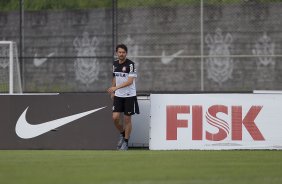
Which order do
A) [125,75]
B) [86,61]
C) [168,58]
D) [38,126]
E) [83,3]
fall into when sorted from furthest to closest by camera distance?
[83,3]
[168,58]
[86,61]
[38,126]
[125,75]

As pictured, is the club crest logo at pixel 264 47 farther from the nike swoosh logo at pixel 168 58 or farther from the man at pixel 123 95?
the man at pixel 123 95

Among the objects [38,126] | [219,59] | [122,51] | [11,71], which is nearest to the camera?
[122,51]

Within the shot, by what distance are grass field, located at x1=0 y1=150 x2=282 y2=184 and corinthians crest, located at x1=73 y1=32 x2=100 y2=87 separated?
8.93 metres

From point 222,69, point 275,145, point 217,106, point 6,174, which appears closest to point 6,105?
point 217,106

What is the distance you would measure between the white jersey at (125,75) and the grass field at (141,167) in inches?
64.2

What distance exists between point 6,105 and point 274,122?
5399 millimetres

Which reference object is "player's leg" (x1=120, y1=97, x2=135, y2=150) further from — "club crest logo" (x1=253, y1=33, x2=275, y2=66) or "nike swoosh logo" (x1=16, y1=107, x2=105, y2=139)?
"club crest logo" (x1=253, y1=33, x2=275, y2=66)

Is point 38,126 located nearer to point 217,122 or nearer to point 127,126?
point 127,126

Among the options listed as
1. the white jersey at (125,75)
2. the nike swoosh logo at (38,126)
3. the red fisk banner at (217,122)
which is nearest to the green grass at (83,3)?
the white jersey at (125,75)

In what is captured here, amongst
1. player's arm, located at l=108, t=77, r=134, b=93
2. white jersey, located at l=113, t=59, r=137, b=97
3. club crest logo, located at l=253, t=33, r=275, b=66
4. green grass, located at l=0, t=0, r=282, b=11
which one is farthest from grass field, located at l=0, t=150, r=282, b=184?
club crest logo, located at l=253, t=33, r=275, b=66

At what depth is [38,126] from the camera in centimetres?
1884

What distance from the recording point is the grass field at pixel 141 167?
37.8 feet

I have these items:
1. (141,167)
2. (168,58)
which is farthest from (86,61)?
(141,167)

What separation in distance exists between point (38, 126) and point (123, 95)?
6.06ft
